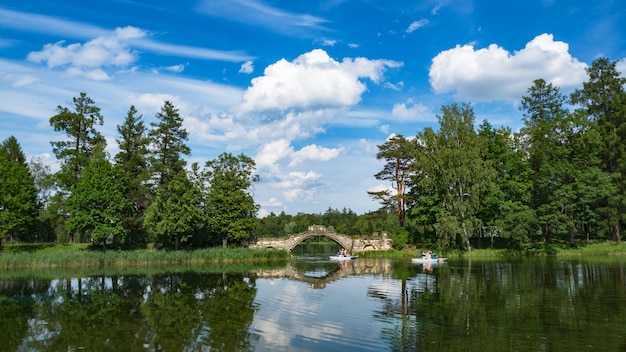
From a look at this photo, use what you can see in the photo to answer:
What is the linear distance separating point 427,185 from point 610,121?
1074 inches

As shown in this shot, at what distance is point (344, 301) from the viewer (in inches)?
946

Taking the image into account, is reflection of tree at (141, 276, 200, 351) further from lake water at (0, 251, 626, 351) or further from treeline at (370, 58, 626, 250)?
treeline at (370, 58, 626, 250)

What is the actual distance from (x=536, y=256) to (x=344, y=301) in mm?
39239

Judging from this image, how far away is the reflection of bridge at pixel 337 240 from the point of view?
2557 inches

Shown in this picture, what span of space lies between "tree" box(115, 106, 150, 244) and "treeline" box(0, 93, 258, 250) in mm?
123

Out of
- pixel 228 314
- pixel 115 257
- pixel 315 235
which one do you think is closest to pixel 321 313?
pixel 228 314

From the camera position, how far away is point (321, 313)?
20.5 metres

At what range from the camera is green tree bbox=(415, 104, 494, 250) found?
55.1m

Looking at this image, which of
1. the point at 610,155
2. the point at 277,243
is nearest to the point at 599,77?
the point at 610,155

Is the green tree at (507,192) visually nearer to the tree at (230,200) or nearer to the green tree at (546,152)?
the green tree at (546,152)

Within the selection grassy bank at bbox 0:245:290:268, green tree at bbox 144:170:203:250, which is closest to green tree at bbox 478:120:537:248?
grassy bank at bbox 0:245:290:268

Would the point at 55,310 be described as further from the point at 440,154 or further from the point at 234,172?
the point at 440,154

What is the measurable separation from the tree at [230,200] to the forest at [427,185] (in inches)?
5.9

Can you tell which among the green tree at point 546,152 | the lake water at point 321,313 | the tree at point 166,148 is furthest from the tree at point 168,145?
the green tree at point 546,152
